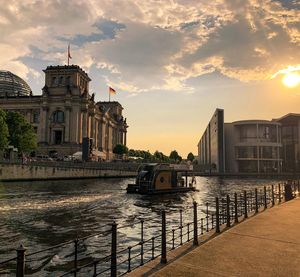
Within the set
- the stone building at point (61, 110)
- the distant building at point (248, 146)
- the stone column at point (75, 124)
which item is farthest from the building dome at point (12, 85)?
the distant building at point (248, 146)

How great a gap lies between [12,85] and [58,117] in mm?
43809

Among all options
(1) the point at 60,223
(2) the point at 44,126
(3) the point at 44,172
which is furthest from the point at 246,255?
(2) the point at 44,126

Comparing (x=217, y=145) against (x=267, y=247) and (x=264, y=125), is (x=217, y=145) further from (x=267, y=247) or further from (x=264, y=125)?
(x=267, y=247)

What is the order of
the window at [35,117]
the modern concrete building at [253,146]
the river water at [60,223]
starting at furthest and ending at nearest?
the modern concrete building at [253,146] → the window at [35,117] → the river water at [60,223]

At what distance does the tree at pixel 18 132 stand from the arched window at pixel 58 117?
35.6 m

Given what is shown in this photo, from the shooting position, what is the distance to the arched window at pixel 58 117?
401 ft

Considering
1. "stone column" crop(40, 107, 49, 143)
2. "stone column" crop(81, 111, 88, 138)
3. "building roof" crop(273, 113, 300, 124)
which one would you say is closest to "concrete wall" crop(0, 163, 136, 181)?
"stone column" crop(81, 111, 88, 138)

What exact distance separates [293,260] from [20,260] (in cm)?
776

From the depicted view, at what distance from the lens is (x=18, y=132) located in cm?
8431

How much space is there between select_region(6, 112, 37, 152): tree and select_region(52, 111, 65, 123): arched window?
35599mm

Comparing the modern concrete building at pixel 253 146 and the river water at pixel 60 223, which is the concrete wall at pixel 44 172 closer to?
the river water at pixel 60 223

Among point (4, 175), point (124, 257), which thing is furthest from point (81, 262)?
point (4, 175)

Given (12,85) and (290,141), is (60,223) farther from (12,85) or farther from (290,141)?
(290,141)

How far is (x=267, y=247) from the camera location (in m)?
11.2
